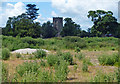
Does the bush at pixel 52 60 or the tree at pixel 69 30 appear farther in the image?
the tree at pixel 69 30

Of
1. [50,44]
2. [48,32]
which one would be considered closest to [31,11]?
[48,32]

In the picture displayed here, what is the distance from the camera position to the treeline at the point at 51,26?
36906mm

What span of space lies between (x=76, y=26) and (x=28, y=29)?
64.1 feet

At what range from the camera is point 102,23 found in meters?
42.5

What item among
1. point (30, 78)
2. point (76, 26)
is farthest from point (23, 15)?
Answer: point (30, 78)

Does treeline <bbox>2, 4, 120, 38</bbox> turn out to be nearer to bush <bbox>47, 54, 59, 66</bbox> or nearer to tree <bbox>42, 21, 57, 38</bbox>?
tree <bbox>42, 21, 57, 38</bbox>

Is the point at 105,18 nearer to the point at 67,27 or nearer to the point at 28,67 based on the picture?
the point at 67,27

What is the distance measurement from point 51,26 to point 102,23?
1426 centimetres

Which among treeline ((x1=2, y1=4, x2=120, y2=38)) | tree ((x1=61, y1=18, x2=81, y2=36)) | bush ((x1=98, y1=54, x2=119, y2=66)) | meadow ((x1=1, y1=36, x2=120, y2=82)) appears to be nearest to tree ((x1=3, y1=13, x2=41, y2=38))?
treeline ((x1=2, y1=4, x2=120, y2=38))

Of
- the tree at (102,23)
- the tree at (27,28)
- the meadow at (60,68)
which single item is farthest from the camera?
the tree at (102,23)

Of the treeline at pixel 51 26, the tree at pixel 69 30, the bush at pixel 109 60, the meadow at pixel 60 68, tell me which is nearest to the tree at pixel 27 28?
the treeline at pixel 51 26

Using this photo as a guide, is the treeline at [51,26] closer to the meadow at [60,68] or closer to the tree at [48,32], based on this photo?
the tree at [48,32]

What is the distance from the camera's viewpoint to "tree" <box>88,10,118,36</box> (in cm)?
4241

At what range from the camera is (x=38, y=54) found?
10742 millimetres
